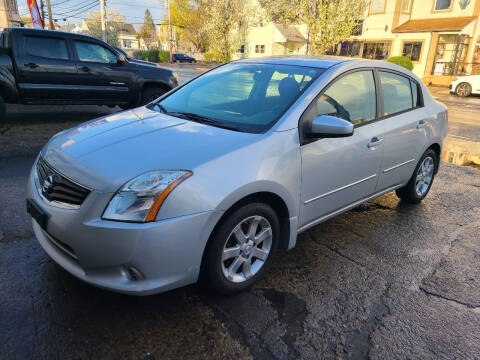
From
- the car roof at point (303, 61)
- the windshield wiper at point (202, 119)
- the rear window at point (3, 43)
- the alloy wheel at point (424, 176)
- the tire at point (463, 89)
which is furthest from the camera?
the tire at point (463, 89)

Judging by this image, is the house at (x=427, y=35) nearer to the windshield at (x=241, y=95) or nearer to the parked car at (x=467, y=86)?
the parked car at (x=467, y=86)

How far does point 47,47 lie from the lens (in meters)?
7.59

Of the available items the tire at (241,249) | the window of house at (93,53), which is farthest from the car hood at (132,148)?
the window of house at (93,53)

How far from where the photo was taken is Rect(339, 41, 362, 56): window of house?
32.3m

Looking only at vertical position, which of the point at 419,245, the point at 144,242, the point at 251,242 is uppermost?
the point at 144,242

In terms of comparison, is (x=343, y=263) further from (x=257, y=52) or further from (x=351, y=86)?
(x=257, y=52)

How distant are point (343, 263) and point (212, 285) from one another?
4.24 feet

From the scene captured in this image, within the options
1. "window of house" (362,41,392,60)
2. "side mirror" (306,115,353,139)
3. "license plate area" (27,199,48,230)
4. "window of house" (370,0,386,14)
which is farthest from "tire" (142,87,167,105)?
"window of house" (370,0,386,14)

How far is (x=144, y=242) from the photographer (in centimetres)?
212

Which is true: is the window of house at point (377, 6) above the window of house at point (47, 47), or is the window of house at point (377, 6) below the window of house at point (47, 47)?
above

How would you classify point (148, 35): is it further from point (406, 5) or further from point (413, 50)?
point (413, 50)

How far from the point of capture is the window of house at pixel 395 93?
3.72 meters

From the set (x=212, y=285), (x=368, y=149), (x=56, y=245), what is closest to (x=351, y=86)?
(x=368, y=149)

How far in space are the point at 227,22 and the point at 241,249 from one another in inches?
1404
